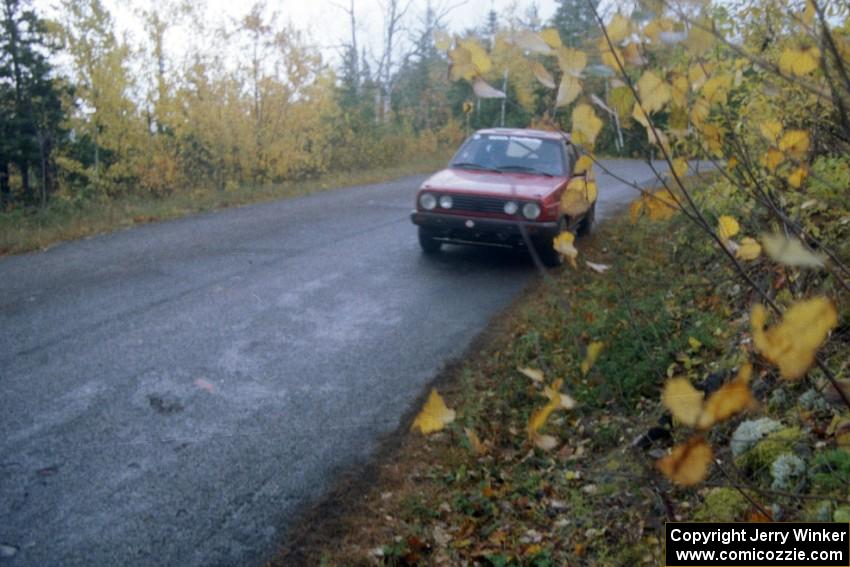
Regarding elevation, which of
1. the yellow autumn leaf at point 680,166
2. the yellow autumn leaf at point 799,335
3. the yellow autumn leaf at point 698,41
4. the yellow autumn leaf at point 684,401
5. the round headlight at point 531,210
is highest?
the yellow autumn leaf at point 698,41

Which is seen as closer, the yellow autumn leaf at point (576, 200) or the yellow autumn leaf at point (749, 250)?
the yellow autumn leaf at point (576, 200)

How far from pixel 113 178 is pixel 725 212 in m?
15.6

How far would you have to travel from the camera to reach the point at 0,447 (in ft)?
14.2

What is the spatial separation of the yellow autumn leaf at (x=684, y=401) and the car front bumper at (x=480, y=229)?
7355 mm

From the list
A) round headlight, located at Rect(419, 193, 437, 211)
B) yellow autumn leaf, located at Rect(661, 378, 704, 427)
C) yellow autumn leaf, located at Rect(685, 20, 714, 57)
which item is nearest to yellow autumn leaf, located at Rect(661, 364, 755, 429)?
yellow autumn leaf, located at Rect(661, 378, 704, 427)

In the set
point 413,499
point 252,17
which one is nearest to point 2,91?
point 252,17

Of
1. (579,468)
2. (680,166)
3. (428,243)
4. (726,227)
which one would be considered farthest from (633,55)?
(428,243)

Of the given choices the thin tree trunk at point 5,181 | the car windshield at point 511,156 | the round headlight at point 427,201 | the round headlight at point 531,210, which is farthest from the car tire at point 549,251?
the thin tree trunk at point 5,181

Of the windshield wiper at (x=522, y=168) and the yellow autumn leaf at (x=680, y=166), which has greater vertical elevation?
the yellow autumn leaf at (x=680, y=166)

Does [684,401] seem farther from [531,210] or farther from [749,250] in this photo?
[531,210]

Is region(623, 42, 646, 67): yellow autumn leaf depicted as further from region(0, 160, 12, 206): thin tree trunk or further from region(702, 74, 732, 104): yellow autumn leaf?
region(0, 160, 12, 206): thin tree trunk

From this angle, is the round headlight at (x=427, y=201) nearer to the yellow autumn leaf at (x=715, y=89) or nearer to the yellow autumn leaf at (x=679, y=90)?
the yellow autumn leaf at (x=715, y=89)

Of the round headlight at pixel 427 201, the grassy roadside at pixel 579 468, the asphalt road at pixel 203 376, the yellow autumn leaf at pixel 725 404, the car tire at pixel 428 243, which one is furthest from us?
the car tire at pixel 428 243

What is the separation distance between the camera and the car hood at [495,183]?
9.20 metres
